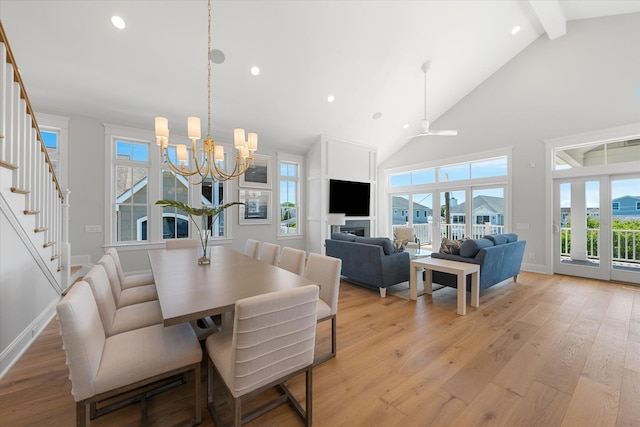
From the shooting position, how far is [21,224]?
222 cm

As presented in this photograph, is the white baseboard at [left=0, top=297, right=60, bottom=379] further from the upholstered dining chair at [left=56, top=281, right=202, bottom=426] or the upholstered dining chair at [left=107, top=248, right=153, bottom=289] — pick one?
the upholstered dining chair at [left=56, top=281, right=202, bottom=426]

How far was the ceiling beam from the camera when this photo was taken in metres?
4.19

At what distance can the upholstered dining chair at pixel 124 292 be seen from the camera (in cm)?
210

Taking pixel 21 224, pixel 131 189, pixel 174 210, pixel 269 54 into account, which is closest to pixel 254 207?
pixel 174 210

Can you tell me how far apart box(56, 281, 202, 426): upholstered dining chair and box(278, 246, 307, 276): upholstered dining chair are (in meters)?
1.13

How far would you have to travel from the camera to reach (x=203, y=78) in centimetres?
400

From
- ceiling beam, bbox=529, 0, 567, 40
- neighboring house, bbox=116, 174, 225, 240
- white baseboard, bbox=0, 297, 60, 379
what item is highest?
ceiling beam, bbox=529, 0, 567, 40

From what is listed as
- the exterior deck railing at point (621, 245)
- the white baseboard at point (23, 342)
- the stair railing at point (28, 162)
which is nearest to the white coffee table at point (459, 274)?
the exterior deck railing at point (621, 245)

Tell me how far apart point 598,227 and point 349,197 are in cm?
477

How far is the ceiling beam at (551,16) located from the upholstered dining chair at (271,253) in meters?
5.80

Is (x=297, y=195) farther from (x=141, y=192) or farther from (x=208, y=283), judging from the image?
(x=208, y=283)

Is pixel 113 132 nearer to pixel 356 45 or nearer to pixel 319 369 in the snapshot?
pixel 356 45

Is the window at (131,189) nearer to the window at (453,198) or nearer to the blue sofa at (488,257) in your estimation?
the blue sofa at (488,257)

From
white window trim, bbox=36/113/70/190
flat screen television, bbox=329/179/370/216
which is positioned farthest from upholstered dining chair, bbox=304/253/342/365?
white window trim, bbox=36/113/70/190
